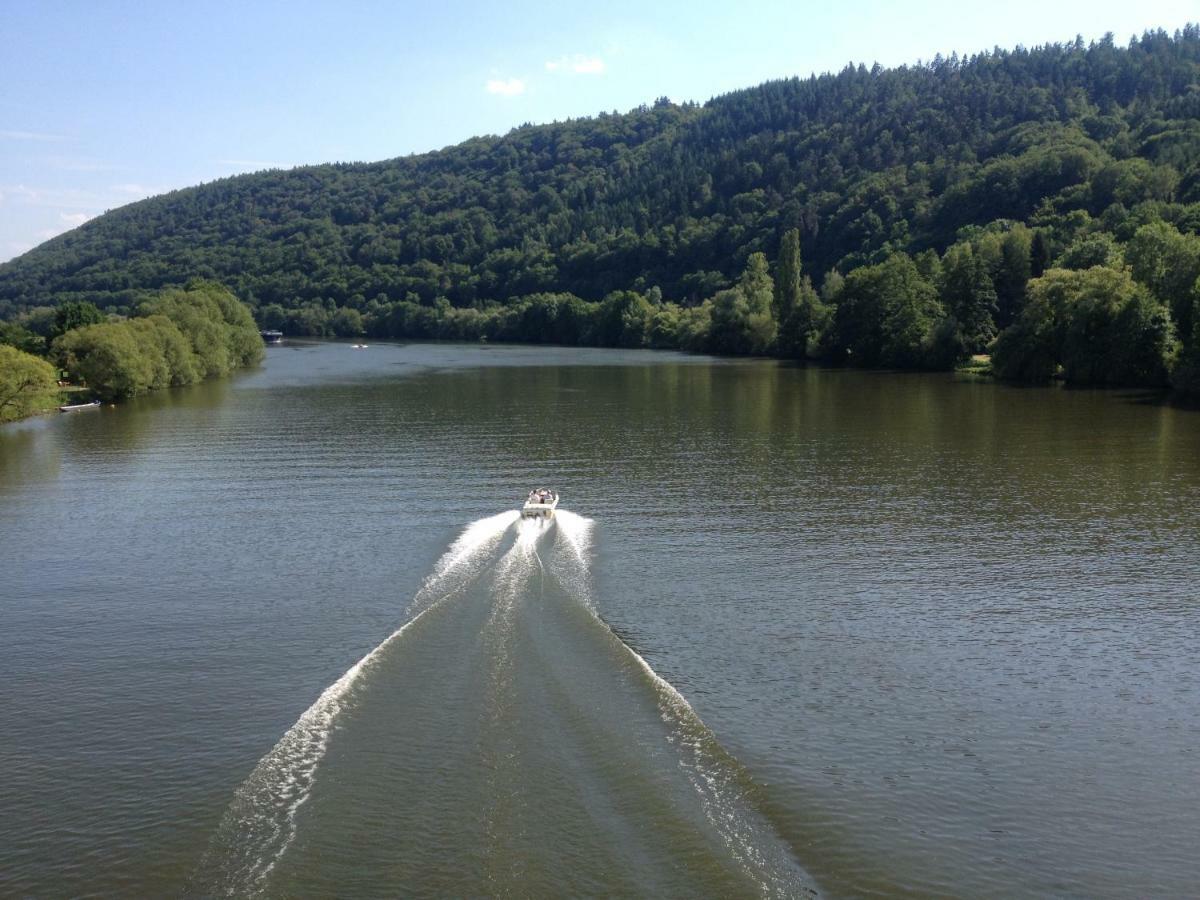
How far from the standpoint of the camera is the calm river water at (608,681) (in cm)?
1579

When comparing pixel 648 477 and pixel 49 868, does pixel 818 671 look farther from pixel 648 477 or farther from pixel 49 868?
pixel 648 477

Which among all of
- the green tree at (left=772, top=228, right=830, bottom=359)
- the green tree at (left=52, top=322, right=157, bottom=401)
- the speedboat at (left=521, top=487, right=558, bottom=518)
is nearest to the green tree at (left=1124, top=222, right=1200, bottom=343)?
the green tree at (left=772, top=228, right=830, bottom=359)

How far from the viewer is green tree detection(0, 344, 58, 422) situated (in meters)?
79.8

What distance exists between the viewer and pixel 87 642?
26125 millimetres

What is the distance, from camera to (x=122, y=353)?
9781cm

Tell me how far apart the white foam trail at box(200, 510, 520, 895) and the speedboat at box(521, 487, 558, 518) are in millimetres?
13420

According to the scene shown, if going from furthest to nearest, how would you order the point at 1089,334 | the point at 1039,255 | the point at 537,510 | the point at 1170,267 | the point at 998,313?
the point at 1039,255, the point at 998,313, the point at 1089,334, the point at 1170,267, the point at 537,510

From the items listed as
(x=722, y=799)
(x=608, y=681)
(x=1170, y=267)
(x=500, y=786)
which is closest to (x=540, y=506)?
(x=608, y=681)

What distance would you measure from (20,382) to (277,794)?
76.3 m

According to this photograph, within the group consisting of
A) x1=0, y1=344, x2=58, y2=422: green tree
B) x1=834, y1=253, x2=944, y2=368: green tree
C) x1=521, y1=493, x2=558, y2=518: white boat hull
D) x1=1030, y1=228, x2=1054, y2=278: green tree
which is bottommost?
x1=521, y1=493, x2=558, y2=518: white boat hull

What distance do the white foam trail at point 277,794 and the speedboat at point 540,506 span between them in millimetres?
13420

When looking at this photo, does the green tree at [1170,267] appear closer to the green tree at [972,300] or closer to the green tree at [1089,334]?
the green tree at [1089,334]

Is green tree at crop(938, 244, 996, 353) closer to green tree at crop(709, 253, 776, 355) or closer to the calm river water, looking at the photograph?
green tree at crop(709, 253, 776, 355)

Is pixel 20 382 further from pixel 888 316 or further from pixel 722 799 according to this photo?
pixel 888 316
